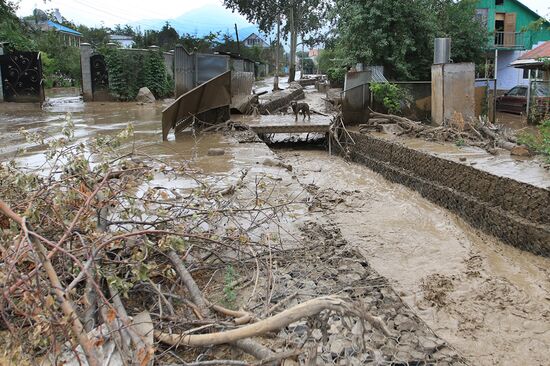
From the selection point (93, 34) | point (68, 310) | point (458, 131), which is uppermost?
point (93, 34)

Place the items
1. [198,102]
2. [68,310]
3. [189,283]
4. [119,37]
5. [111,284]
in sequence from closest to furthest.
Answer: [68,310]
[111,284]
[189,283]
[198,102]
[119,37]

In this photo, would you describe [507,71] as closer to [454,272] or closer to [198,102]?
[198,102]

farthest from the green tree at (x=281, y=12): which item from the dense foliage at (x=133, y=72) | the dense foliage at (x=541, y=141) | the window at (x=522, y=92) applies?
the dense foliage at (x=541, y=141)

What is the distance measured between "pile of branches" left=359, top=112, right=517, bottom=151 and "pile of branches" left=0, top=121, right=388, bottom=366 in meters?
7.13

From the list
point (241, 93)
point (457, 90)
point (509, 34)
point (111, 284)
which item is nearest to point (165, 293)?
point (111, 284)

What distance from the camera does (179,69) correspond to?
42.0ft

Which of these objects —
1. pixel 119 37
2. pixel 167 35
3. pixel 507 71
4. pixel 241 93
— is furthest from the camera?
pixel 119 37

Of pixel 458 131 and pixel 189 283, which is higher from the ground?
pixel 458 131

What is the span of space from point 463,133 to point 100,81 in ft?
56.6

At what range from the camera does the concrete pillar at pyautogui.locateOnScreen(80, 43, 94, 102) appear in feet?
74.3

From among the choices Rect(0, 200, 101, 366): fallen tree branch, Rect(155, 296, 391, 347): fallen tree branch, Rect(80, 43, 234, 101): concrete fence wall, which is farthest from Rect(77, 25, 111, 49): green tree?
Rect(155, 296, 391, 347): fallen tree branch

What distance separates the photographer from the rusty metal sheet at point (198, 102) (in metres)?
10.9

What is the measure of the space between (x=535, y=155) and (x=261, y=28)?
36.5m

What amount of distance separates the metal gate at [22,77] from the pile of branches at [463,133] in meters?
13.9
